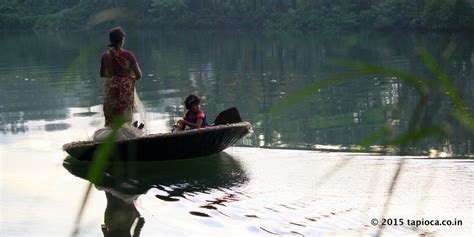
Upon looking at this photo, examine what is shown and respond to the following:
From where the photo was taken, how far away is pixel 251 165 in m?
6.78

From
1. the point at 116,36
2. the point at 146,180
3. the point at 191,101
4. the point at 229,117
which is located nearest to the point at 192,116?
the point at 191,101

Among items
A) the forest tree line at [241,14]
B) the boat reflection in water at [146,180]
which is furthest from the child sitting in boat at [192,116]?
the forest tree line at [241,14]

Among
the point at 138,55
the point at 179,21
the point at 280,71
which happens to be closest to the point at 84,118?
the point at 280,71

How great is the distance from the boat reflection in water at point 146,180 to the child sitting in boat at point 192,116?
1.11 ft

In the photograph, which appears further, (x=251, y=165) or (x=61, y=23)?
(x=61, y=23)

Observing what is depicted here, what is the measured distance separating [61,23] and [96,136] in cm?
4721

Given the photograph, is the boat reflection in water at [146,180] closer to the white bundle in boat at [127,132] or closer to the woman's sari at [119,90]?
the white bundle in boat at [127,132]

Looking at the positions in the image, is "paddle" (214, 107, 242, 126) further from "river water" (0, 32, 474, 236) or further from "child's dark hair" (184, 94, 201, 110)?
"child's dark hair" (184, 94, 201, 110)

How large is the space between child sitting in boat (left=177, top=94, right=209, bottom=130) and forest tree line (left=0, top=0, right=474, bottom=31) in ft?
85.2

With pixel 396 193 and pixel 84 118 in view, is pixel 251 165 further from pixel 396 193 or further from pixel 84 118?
pixel 84 118

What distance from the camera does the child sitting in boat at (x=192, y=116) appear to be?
704 cm

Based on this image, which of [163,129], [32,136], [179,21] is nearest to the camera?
[32,136]

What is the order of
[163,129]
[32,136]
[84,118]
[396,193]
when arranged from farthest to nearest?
[84,118] < [163,129] < [32,136] < [396,193]

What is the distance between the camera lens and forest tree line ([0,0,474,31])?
3594 cm
